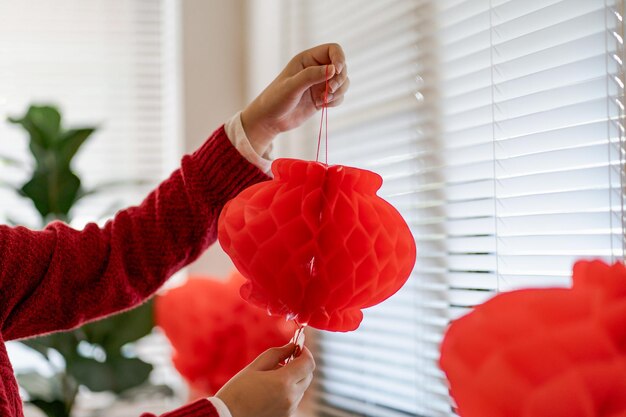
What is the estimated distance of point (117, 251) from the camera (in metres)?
1.07

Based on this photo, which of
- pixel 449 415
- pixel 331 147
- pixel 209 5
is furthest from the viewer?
pixel 209 5

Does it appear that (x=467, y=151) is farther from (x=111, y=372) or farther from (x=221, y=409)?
(x=111, y=372)

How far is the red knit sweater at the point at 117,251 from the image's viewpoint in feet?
3.33

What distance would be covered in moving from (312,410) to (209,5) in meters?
1.25

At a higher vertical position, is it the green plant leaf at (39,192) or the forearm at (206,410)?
the green plant leaf at (39,192)

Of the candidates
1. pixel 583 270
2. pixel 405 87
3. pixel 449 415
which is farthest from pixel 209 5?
pixel 583 270

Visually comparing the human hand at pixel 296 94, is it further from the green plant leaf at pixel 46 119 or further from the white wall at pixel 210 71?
the white wall at pixel 210 71

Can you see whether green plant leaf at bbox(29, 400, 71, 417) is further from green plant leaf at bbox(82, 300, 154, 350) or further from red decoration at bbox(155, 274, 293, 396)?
red decoration at bbox(155, 274, 293, 396)

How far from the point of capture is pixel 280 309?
78 centimetres

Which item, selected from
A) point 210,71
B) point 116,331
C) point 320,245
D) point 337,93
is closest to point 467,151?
point 337,93

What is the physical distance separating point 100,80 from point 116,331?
2.91ft

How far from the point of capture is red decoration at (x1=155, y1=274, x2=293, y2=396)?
150cm

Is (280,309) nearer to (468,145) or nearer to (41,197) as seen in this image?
(468,145)

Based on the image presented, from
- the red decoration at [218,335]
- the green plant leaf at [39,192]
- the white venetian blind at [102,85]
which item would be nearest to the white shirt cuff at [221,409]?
the red decoration at [218,335]
